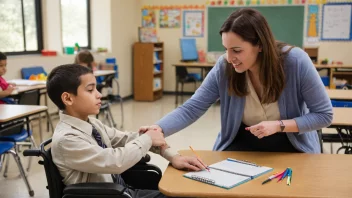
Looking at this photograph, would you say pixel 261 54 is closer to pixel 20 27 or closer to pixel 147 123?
pixel 147 123

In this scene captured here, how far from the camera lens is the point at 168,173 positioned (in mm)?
1470

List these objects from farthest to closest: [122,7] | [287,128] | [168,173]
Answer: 1. [122,7]
2. [287,128]
3. [168,173]

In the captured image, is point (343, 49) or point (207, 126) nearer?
point (207, 126)

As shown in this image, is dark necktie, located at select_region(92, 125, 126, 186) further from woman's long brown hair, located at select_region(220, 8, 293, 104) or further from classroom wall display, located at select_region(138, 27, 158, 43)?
classroom wall display, located at select_region(138, 27, 158, 43)

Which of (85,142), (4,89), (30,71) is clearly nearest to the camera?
(85,142)

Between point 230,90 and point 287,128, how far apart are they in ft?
1.03

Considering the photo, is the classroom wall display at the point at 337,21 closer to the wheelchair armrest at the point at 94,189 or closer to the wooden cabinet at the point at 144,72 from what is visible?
the wooden cabinet at the point at 144,72

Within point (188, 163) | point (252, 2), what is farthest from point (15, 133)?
point (252, 2)

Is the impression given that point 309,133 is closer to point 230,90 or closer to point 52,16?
point 230,90

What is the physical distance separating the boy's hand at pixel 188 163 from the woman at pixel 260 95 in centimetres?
25

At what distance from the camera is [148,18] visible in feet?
28.7

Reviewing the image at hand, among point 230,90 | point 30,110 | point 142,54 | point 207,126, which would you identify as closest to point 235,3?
point 142,54

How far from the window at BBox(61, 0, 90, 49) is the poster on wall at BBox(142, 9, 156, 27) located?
162 cm

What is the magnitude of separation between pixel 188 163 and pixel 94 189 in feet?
1.22
